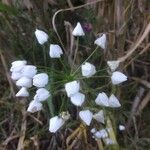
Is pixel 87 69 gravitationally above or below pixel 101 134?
above

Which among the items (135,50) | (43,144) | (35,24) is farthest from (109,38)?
(43,144)

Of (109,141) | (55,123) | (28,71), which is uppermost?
(28,71)

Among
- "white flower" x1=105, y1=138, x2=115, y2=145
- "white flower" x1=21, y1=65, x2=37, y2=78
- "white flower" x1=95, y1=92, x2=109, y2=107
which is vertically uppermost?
"white flower" x1=21, y1=65, x2=37, y2=78

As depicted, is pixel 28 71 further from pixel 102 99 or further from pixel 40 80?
pixel 102 99

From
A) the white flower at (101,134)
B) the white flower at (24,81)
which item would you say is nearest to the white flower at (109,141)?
the white flower at (101,134)

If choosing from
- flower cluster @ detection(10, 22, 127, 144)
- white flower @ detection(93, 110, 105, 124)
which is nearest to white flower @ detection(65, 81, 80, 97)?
flower cluster @ detection(10, 22, 127, 144)

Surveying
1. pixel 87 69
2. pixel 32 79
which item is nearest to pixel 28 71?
pixel 32 79

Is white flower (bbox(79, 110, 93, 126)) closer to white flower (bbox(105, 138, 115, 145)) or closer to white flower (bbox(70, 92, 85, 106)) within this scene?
white flower (bbox(70, 92, 85, 106))

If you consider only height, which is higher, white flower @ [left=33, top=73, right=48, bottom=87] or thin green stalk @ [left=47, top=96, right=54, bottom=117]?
white flower @ [left=33, top=73, right=48, bottom=87]

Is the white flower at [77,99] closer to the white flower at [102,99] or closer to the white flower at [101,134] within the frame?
the white flower at [102,99]
